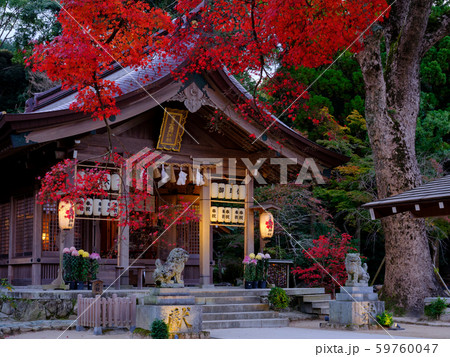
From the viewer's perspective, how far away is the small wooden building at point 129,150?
15.3 meters

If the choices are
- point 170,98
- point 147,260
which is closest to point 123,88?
point 170,98

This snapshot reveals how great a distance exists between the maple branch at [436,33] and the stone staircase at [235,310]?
8.74m

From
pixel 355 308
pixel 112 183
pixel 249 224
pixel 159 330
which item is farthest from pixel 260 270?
pixel 159 330

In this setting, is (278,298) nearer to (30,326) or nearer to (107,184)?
(107,184)

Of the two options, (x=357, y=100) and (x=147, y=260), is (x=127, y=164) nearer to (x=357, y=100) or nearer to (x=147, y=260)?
(x=147, y=260)

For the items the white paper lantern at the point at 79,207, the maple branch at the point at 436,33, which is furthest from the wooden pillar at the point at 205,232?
the maple branch at the point at 436,33

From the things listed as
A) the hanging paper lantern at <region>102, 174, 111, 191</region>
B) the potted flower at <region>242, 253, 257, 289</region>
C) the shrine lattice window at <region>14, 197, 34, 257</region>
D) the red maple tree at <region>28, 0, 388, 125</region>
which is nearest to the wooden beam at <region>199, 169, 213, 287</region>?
the potted flower at <region>242, 253, 257, 289</region>

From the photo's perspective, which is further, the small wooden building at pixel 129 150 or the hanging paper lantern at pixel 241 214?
the hanging paper lantern at pixel 241 214

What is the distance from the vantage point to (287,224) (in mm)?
24562

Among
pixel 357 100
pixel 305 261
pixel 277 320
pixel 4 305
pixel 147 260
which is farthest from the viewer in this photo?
pixel 357 100

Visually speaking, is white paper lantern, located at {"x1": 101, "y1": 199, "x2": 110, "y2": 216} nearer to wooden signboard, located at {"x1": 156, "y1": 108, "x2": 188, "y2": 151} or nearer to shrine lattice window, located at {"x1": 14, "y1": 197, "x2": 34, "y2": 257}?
wooden signboard, located at {"x1": 156, "y1": 108, "x2": 188, "y2": 151}

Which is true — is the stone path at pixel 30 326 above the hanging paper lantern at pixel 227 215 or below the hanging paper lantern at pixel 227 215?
below

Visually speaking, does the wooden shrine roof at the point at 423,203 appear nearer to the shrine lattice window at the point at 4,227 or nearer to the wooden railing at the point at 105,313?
the wooden railing at the point at 105,313

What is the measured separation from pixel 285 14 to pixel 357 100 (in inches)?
500
